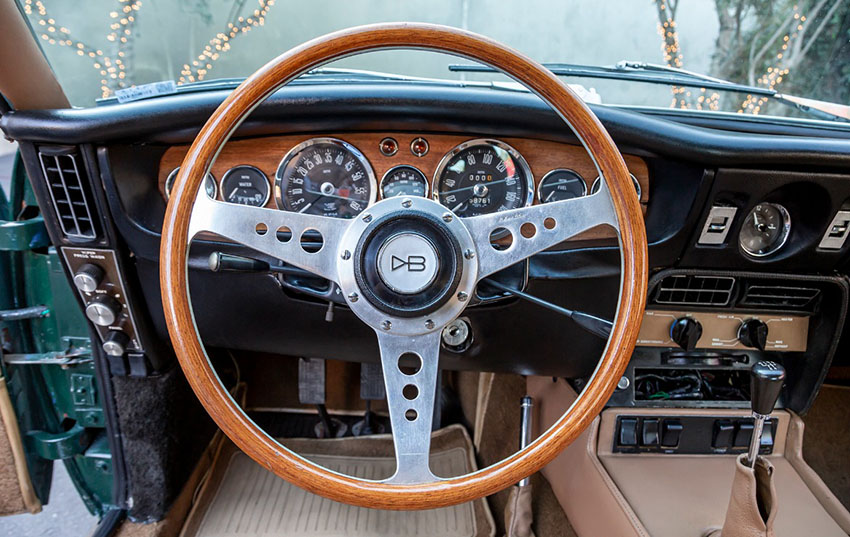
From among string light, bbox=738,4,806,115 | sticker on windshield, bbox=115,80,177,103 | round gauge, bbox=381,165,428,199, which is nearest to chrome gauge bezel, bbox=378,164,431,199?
round gauge, bbox=381,165,428,199

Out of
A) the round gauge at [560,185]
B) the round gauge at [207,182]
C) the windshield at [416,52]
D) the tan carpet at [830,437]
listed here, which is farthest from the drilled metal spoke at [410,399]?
the tan carpet at [830,437]

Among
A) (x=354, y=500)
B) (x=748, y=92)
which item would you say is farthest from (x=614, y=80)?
(x=354, y=500)

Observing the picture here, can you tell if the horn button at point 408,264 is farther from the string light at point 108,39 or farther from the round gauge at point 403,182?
the string light at point 108,39

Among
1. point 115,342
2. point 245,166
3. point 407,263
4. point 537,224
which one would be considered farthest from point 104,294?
point 537,224

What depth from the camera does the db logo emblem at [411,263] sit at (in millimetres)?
955

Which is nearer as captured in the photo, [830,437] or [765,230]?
[765,230]

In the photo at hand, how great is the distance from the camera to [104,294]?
53.9 inches

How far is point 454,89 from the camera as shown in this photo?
115 centimetres

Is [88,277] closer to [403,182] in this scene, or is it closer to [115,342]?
[115,342]

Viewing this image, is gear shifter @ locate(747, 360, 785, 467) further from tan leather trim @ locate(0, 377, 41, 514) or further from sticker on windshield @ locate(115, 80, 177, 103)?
tan leather trim @ locate(0, 377, 41, 514)

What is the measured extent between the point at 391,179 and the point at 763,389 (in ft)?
2.87

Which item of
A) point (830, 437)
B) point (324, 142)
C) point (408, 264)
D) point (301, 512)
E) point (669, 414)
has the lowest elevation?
point (301, 512)

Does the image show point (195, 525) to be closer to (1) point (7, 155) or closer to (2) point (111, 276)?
(2) point (111, 276)

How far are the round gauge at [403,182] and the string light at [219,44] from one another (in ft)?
2.48
